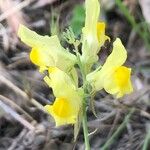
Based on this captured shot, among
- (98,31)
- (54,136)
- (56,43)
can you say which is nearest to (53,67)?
(56,43)

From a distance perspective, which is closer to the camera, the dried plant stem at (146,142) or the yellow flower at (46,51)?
the yellow flower at (46,51)

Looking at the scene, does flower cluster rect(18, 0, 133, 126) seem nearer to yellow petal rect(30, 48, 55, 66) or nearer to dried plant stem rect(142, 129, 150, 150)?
yellow petal rect(30, 48, 55, 66)

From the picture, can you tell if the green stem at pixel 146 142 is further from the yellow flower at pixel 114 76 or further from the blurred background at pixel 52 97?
the yellow flower at pixel 114 76

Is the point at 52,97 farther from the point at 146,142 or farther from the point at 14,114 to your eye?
the point at 146,142

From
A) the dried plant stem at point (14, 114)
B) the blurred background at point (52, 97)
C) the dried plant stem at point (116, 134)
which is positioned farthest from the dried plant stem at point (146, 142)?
the dried plant stem at point (14, 114)

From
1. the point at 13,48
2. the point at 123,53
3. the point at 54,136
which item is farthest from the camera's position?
the point at 13,48

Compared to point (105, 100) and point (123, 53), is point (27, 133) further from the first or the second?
point (123, 53)
